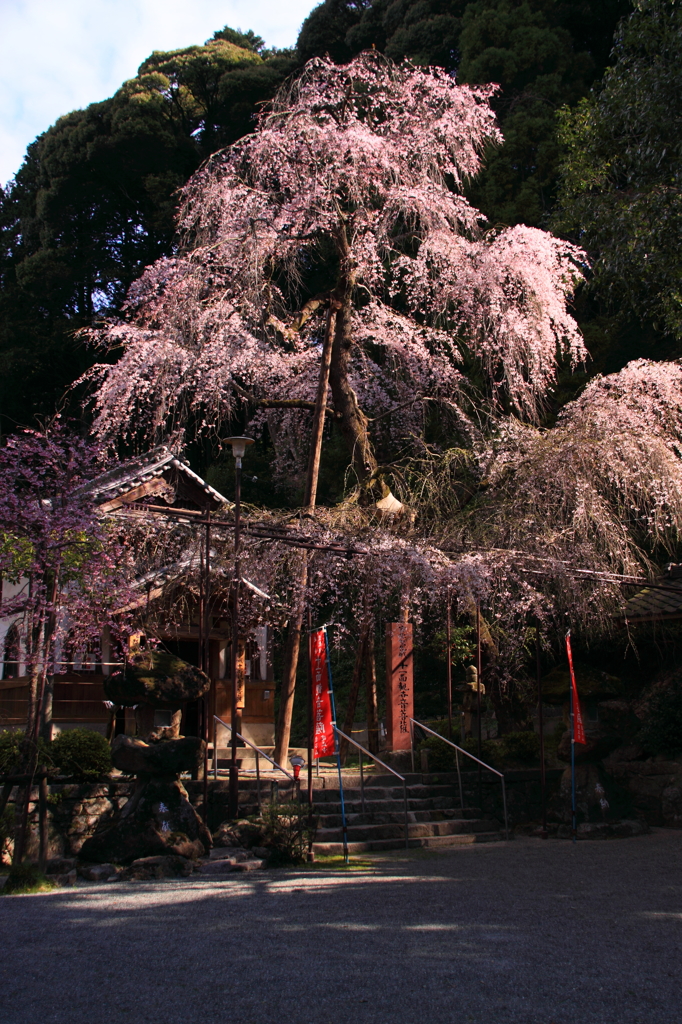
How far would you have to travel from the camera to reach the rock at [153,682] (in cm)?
941

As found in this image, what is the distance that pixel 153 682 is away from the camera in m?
9.42

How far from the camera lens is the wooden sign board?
13.3 m

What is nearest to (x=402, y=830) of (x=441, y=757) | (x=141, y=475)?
(x=441, y=757)

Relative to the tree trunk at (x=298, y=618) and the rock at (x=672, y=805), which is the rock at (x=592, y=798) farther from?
the tree trunk at (x=298, y=618)

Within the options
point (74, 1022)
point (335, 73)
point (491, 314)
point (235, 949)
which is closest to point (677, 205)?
point (491, 314)

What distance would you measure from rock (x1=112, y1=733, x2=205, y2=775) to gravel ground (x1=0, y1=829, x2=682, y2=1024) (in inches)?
50.4

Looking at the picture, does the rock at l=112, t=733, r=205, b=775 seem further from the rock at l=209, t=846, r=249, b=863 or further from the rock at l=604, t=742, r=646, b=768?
the rock at l=604, t=742, r=646, b=768

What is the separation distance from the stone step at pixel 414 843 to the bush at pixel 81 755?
2.59 metres

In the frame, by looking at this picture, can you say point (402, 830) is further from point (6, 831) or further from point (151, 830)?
point (6, 831)

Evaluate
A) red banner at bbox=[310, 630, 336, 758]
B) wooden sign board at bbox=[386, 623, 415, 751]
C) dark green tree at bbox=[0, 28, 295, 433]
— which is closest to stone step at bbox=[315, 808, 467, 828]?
red banner at bbox=[310, 630, 336, 758]

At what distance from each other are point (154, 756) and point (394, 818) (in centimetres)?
364

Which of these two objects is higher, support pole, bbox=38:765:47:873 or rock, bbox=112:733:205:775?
rock, bbox=112:733:205:775

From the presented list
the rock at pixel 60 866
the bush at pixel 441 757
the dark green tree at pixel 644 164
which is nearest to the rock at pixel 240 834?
the rock at pixel 60 866

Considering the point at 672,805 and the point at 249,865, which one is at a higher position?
the point at 672,805
